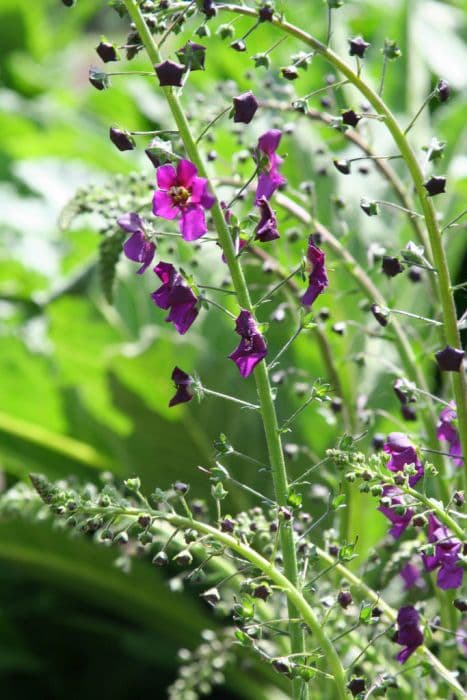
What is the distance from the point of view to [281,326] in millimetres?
1278

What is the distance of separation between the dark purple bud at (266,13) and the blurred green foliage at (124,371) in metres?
0.59

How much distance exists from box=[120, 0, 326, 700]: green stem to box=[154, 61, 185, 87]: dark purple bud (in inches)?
1.2

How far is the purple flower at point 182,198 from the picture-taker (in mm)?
494

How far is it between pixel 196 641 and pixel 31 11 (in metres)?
2.11

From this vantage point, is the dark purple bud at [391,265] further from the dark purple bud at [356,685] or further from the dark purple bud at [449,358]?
the dark purple bud at [356,685]

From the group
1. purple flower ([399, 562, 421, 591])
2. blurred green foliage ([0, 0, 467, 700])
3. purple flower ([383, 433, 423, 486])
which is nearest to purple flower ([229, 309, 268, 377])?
purple flower ([383, 433, 423, 486])

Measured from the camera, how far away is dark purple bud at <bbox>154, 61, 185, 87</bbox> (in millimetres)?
456

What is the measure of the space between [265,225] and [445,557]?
0.69 feet

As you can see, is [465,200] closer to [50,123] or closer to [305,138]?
[305,138]

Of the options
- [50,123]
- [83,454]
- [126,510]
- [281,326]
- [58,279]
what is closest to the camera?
[126,510]

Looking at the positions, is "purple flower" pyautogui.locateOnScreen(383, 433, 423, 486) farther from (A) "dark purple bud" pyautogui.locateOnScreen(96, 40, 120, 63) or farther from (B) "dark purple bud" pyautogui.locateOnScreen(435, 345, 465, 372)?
(A) "dark purple bud" pyautogui.locateOnScreen(96, 40, 120, 63)

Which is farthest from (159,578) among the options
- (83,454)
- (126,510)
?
(126,510)

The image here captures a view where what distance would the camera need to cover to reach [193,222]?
506 mm

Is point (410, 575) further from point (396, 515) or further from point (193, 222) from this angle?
point (193, 222)
